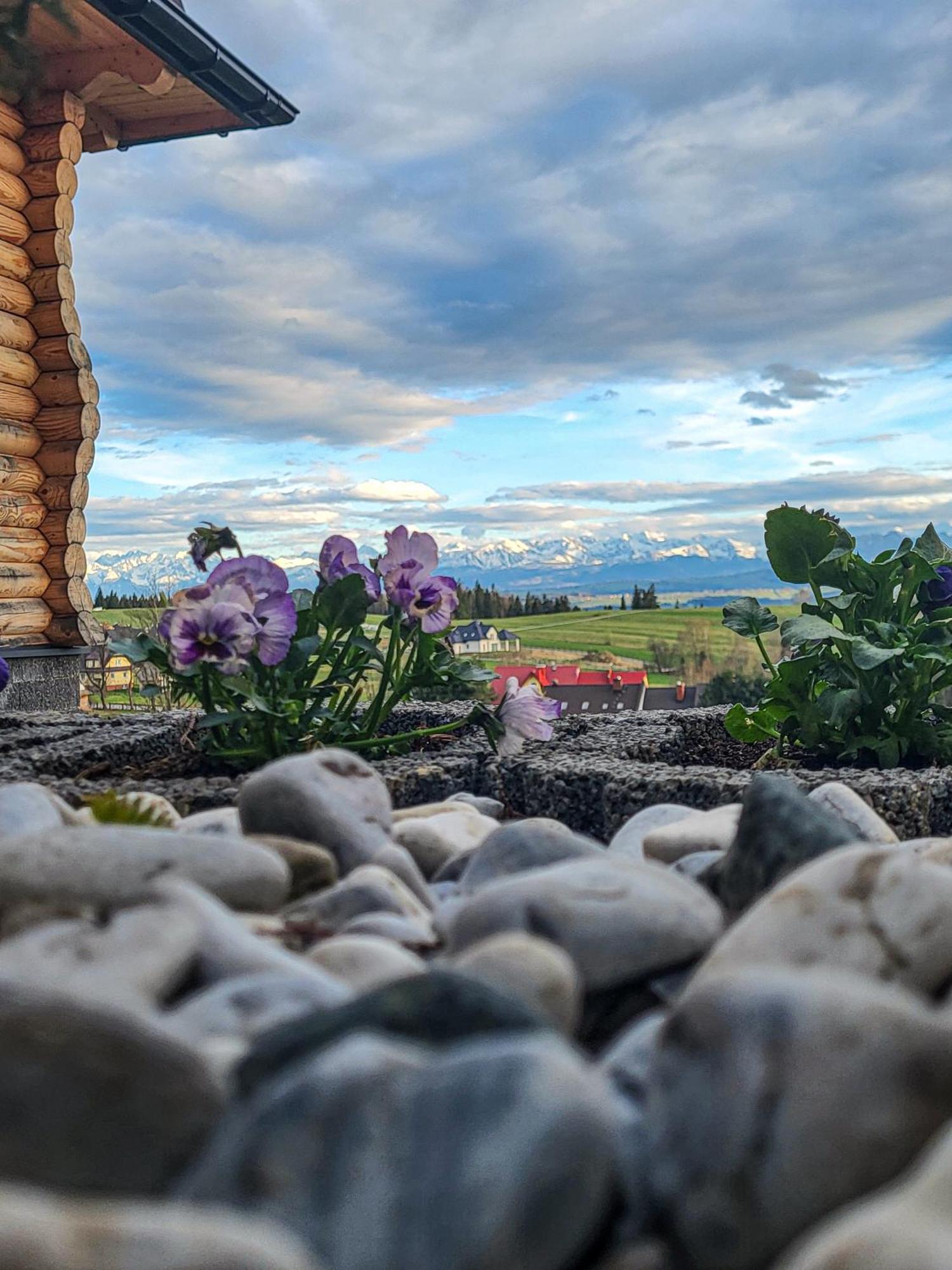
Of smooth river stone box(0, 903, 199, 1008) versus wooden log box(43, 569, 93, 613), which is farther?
wooden log box(43, 569, 93, 613)

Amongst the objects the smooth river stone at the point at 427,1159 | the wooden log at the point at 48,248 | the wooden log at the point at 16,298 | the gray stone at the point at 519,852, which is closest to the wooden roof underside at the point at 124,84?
the wooden log at the point at 48,248

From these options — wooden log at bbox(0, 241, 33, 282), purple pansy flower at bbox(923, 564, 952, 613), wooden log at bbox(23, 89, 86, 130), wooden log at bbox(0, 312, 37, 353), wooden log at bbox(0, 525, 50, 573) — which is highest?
wooden log at bbox(23, 89, 86, 130)

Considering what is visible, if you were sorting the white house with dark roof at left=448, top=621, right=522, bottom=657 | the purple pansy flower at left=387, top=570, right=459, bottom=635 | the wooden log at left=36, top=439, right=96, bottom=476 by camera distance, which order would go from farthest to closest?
the white house with dark roof at left=448, top=621, right=522, bottom=657 < the wooden log at left=36, top=439, right=96, bottom=476 < the purple pansy flower at left=387, top=570, right=459, bottom=635

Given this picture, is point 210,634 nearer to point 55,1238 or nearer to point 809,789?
point 809,789

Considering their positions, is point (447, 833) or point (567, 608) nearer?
point (447, 833)

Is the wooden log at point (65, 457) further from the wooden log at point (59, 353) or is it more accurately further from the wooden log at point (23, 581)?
the wooden log at point (23, 581)

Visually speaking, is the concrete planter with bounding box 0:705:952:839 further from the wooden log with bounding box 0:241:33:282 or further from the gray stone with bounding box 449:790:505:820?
the wooden log with bounding box 0:241:33:282

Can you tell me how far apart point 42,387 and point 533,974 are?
7.35 m

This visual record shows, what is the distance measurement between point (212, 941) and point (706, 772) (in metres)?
2.12

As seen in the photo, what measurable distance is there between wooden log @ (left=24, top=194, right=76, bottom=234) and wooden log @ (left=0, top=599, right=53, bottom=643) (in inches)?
95.4

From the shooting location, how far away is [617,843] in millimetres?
2352

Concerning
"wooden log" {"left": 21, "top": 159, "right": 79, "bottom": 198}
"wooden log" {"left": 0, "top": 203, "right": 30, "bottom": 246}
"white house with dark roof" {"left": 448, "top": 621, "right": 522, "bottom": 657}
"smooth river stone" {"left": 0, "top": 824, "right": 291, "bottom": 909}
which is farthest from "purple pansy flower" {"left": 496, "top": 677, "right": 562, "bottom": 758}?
"white house with dark roof" {"left": 448, "top": 621, "right": 522, "bottom": 657}

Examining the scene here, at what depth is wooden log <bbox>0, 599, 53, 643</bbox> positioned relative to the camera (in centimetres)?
722

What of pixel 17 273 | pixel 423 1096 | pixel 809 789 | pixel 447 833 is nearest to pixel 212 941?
pixel 423 1096
